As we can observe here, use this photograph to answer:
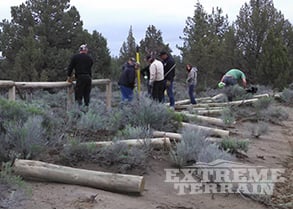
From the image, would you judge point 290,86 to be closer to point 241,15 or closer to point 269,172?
point 241,15

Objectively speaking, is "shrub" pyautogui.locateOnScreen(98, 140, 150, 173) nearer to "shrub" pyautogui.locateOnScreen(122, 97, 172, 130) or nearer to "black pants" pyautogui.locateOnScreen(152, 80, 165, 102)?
"shrub" pyautogui.locateOnScreen(122, 97, 172, 130)

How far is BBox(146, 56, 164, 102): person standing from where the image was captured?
11945mm

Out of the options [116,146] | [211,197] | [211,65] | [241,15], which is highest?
[241,15]

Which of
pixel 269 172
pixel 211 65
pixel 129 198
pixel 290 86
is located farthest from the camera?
pixel 211 65

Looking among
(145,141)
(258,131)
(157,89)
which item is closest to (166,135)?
(145,141)

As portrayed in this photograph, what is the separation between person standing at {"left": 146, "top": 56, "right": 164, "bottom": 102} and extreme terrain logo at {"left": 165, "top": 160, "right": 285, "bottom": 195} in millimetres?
5202

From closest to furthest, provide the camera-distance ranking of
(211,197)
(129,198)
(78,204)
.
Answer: (78,204), (129,198), (211,197)

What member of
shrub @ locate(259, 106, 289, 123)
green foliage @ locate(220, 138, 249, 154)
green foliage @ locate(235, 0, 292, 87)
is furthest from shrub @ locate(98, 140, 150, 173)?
green foliage @ locate(235, 0, 292, 87)

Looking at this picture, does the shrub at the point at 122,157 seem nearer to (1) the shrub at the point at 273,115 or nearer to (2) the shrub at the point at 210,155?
(2) the shrub at the point at 210,155

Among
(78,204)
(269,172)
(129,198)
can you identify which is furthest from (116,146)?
(269,172)

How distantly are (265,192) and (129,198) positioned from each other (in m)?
2.00

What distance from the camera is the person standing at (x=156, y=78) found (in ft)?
39.2

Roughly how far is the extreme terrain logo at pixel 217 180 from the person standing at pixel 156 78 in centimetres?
520

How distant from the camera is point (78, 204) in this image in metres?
5.10
